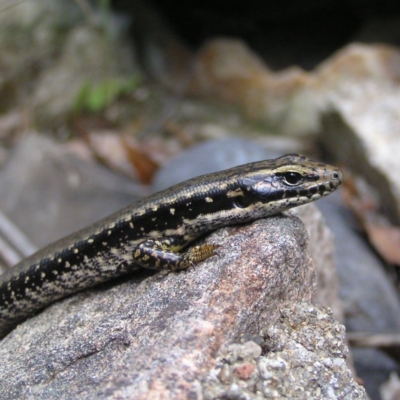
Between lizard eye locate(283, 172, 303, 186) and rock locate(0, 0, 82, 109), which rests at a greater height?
rock locate(0, 0, 82, 109)

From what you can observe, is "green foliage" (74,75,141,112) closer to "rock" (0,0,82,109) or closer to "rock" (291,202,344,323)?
"rock" (0,0,82,109)

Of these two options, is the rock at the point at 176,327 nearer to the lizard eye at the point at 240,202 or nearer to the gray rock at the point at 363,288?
the lizard eye at the point at 240,202

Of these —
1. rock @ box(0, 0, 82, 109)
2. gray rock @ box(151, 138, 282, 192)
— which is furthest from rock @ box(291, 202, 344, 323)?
rock @ box(0, 0, 82, 109)

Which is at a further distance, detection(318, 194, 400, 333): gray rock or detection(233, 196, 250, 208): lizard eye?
detection(318, 194, 400, 333): gray rock

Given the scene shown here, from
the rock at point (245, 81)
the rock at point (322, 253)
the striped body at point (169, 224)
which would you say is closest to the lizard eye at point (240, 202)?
the striped body at point (169, 224)

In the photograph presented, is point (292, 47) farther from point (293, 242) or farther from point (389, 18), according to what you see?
point (293, 242)

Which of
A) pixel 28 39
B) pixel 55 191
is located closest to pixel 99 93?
pixel 28 39

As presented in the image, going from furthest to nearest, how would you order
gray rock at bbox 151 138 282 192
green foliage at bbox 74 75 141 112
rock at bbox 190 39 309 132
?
A: rock at bbox 190 39 309 132, green foliage at bbox 74 75 141 112, gray rock at bbox 151 138 282 192

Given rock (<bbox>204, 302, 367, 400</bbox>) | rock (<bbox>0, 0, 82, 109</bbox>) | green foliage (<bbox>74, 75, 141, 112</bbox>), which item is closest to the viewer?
rock (<bbox>204, 302, 367, 400</bbox>)

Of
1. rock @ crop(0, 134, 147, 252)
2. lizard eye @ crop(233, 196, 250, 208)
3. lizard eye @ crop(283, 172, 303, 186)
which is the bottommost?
rock @ crop(0, 134, 147, 252)
